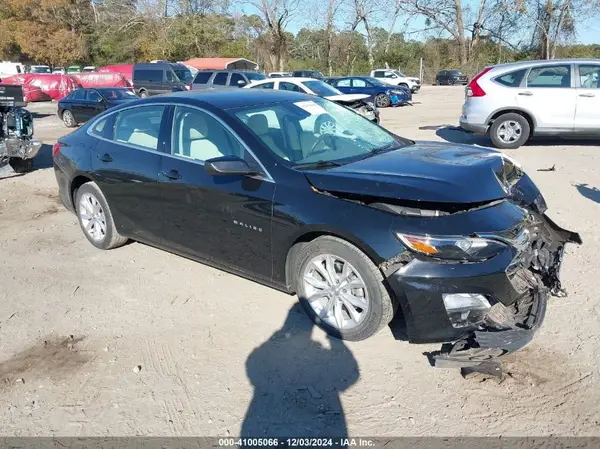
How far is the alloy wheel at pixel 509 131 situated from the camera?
33.0ft

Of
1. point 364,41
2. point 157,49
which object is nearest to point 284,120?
point 157,49

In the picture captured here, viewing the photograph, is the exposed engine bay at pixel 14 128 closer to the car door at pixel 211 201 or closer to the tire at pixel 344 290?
the car door at pixel 211 201

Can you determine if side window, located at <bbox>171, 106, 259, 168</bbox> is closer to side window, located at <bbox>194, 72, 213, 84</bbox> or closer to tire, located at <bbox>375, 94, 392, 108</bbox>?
side window, located at <bbox>194, 72, 213, 84</bbox>

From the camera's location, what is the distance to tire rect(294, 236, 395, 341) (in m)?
3.23

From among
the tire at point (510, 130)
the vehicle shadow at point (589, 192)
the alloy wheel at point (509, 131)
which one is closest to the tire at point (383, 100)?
the tire at point (510, 130)

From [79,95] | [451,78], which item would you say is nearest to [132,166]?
[79,95]

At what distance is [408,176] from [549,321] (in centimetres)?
148

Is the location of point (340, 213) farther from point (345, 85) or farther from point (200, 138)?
point (345, 85)

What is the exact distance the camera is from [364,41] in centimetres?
5625

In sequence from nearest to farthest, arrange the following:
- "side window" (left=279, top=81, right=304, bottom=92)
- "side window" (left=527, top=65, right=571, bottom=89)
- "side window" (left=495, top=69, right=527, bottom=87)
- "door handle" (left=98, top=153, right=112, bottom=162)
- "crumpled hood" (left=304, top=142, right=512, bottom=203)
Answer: "crumpled hood" (left=304, top=142, right=512, bottom=203) → "door handle" (left=98, top=153, right=112, bottom=162) → "side window" (left=527, top=65, right=571, bottom=89) → "side window" (left=495, top=69, right=527, bottom=87) → "side window" (left=279, top=81, right=304, bottom=92)

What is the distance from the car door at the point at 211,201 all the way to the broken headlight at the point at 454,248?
3.66ft

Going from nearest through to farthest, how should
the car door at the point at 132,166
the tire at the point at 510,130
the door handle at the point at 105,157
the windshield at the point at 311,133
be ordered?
the windshield at the point at 311,133 → the car door at the point at 132,166 → the door handle at the point at 105,157 → the tire at the point at 510,130

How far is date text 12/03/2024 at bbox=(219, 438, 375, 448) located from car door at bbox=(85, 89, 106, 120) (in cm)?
1529

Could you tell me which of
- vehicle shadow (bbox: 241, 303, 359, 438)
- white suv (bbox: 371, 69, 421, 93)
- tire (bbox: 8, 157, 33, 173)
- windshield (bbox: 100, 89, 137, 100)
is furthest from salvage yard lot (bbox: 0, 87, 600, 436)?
white suv (bbox: 371, 69, 421, 93)
